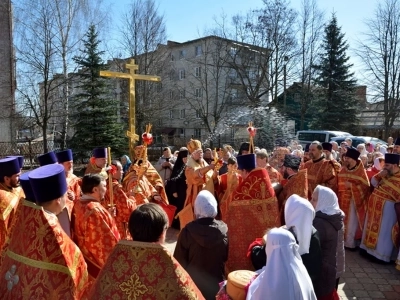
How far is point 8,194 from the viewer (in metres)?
3.71

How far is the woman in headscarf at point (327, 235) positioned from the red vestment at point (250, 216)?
60cm

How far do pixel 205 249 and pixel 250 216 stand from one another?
1.02 metres

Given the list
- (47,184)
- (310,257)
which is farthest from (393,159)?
A: (47,184)

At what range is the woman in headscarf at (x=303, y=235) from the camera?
293 cm

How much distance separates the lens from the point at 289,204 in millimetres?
3047

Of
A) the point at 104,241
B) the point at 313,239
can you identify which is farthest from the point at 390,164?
the point at 104,241

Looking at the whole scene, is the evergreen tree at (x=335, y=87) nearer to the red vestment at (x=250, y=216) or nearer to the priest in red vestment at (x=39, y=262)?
the red vestment at (x=250, y=216)

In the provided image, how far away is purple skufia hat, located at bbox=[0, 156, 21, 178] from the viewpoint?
3.98 m

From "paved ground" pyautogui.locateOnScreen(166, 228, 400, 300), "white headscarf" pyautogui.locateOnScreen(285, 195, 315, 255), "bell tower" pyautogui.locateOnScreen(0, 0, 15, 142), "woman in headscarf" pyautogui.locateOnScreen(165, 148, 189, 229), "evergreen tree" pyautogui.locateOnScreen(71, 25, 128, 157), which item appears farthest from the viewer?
"bell tower" pyautogui.locateOnScreen(0, 0, 15, 142)

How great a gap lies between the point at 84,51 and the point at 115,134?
4396 millimetres

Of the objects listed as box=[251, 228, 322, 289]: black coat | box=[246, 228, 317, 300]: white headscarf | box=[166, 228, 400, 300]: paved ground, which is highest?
box=[246, 228, 317, 300]: white headscarf

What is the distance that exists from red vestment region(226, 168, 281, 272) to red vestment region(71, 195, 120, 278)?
5.10 ft

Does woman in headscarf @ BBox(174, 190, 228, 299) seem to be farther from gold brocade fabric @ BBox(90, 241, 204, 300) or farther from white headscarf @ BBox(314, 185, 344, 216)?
gold brocade fabric @ BBox(90, 241, 204, 300)

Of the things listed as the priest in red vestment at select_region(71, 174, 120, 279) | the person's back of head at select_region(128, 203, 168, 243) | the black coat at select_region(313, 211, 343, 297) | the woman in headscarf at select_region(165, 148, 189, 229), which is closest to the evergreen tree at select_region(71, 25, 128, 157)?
the woman in headscarf at select_region(165, 148, 189, 229)
